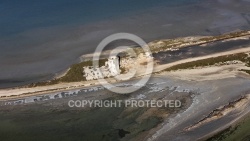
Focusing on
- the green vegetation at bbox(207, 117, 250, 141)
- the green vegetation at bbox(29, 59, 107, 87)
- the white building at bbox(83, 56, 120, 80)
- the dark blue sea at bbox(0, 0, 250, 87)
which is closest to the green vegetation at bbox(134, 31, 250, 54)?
the dark blue sea at bbox(0, 0, 250, 87)

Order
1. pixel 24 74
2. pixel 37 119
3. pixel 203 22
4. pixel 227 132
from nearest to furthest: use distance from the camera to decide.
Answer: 1. pixel 227 132
2. pixel 37 119
3. pixel 24 74
4. pixel 203 22

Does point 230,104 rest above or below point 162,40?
below

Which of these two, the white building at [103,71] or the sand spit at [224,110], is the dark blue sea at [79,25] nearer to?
the white building at [103,71]

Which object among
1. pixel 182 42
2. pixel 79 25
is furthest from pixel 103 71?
pixel 79 25

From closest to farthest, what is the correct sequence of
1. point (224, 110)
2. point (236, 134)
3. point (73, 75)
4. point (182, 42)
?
1. point (236, 134)
2. point (224, 110)
3. point (73, 75)
4. point (182, 42)

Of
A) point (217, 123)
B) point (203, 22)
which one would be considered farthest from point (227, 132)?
point (203, 22)

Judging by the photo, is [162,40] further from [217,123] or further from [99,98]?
[217,123]

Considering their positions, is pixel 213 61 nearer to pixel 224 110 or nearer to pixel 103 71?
pixel 224 110

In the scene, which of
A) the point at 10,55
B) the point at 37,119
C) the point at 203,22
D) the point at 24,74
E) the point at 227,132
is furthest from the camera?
the point at 203,22
